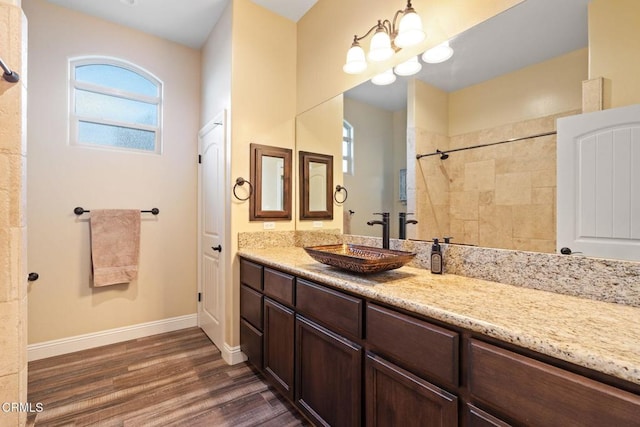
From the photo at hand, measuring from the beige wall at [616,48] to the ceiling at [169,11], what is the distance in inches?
84.5

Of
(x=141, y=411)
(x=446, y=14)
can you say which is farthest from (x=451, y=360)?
(x=141, y=411)

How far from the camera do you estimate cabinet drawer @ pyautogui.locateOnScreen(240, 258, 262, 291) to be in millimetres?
2052

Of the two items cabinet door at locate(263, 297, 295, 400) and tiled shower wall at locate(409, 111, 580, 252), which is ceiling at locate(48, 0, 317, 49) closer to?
tiled shower wall at locate(409, 111, 580, 252)

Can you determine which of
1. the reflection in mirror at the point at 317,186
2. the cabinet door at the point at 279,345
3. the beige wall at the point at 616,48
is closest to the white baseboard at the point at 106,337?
the cabinet door at the point at 279,345

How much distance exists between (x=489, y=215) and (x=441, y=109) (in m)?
0.66

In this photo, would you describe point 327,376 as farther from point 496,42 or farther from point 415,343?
point 496,42

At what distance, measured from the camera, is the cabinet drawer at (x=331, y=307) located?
1.25m

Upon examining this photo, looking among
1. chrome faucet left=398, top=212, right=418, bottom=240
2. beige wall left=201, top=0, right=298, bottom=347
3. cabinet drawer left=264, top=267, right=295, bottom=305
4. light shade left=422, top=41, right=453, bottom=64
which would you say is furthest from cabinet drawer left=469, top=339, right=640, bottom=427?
beige wall left=201, top=0, right=298, bottom=347

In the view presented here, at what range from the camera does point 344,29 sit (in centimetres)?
221

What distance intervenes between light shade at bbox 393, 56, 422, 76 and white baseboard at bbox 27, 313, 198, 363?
3.09 metres

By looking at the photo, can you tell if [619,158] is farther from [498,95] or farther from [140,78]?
[140,78]

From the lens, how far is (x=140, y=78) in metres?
2.92

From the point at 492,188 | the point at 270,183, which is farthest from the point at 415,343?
the point at 270,183

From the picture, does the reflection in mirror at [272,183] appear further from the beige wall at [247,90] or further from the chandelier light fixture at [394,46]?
the chandelier light fixture at [394,46]
